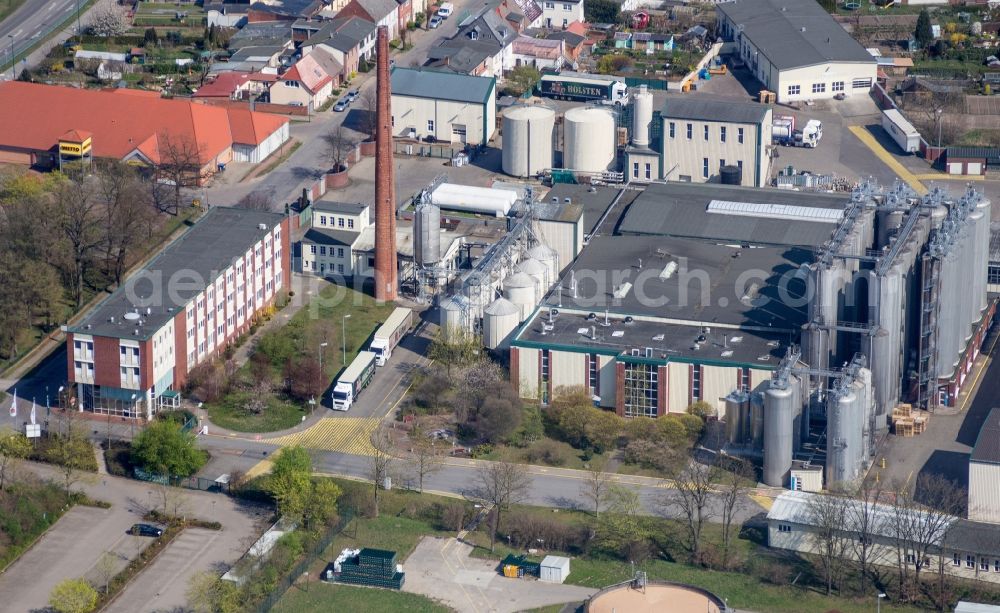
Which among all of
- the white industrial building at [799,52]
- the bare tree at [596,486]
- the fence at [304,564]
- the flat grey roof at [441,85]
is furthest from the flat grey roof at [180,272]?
the white industrial building at [799,52]

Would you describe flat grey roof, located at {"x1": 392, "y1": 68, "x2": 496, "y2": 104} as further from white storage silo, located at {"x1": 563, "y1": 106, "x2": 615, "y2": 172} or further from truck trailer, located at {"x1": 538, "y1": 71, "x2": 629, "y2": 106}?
white storage silo, located at {"x1": 563, "y1": 106, "x2": 615, "y2": 172}

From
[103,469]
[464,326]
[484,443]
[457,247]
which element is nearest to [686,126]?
[457,247]

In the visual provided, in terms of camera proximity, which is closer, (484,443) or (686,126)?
(484,443)

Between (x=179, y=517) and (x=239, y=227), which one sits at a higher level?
(x=239, y=227)

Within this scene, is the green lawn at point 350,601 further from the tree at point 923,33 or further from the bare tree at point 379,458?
the tree at point 923,33

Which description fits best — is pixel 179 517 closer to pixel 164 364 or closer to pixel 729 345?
pixel 164 364

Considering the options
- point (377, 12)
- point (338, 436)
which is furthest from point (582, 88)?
point (338, 436)

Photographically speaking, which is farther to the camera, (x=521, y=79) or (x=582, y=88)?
(x=521, y=79)

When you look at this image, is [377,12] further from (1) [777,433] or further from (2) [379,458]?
(1) [777,433]
